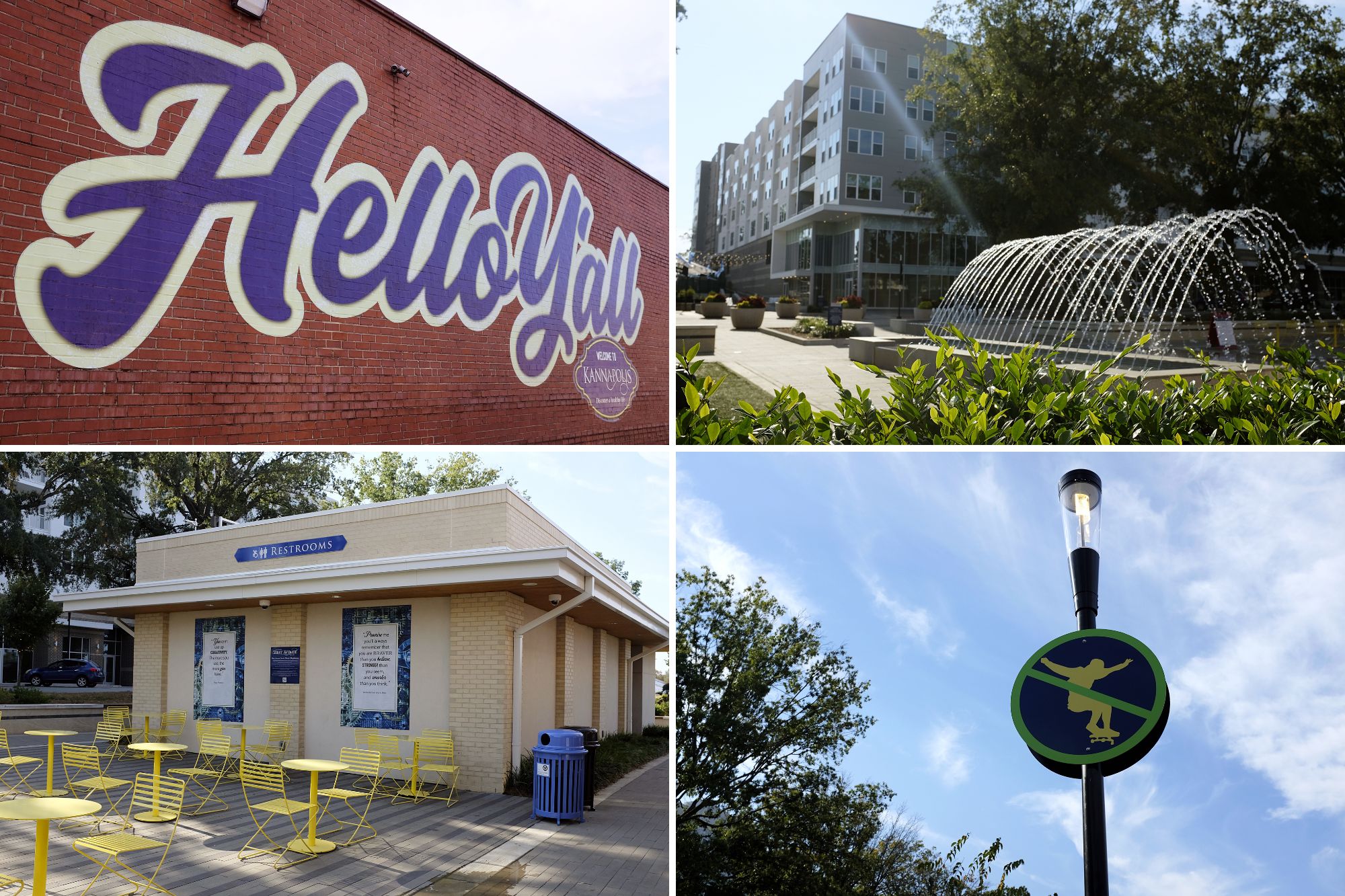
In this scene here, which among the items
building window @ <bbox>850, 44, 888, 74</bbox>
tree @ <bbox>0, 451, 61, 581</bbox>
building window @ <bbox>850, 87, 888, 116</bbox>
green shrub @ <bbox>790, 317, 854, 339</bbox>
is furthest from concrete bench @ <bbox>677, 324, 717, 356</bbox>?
building window @ <bbox>850, 44, 888, 74</bbox>

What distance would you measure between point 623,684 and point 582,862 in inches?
542

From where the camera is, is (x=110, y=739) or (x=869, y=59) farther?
(x=869, y=59)

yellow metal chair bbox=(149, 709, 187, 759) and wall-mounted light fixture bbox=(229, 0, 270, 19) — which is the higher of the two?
wall-mounted light fixture bbox=(229, 0, 270, 19)

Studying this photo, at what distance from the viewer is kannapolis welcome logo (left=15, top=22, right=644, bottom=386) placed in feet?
27.9

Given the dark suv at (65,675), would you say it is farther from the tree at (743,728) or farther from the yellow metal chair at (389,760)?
the tree at (743,728)

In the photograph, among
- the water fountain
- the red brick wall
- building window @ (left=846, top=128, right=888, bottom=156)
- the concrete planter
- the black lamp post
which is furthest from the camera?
building window @ (left=846, top=128, right=888, bottom=156)

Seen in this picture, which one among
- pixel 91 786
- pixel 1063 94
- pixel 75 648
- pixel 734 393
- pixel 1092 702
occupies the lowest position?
pixel 75 648

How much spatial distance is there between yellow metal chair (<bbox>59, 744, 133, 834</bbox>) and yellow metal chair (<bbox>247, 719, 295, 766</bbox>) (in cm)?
200

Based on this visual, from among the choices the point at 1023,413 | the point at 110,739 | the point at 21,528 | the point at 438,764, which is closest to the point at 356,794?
the point at 438,764

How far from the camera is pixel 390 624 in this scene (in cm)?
1364

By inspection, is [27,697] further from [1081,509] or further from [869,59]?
[869,59]

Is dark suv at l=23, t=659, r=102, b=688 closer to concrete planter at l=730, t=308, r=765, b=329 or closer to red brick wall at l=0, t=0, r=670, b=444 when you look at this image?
concrete planter at l=730, t=308, r=765, b=329

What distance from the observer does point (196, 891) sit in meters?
7.30

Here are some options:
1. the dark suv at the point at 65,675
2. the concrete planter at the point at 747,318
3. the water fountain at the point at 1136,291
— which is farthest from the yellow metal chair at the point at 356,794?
the dark suv at the point at 65,675
